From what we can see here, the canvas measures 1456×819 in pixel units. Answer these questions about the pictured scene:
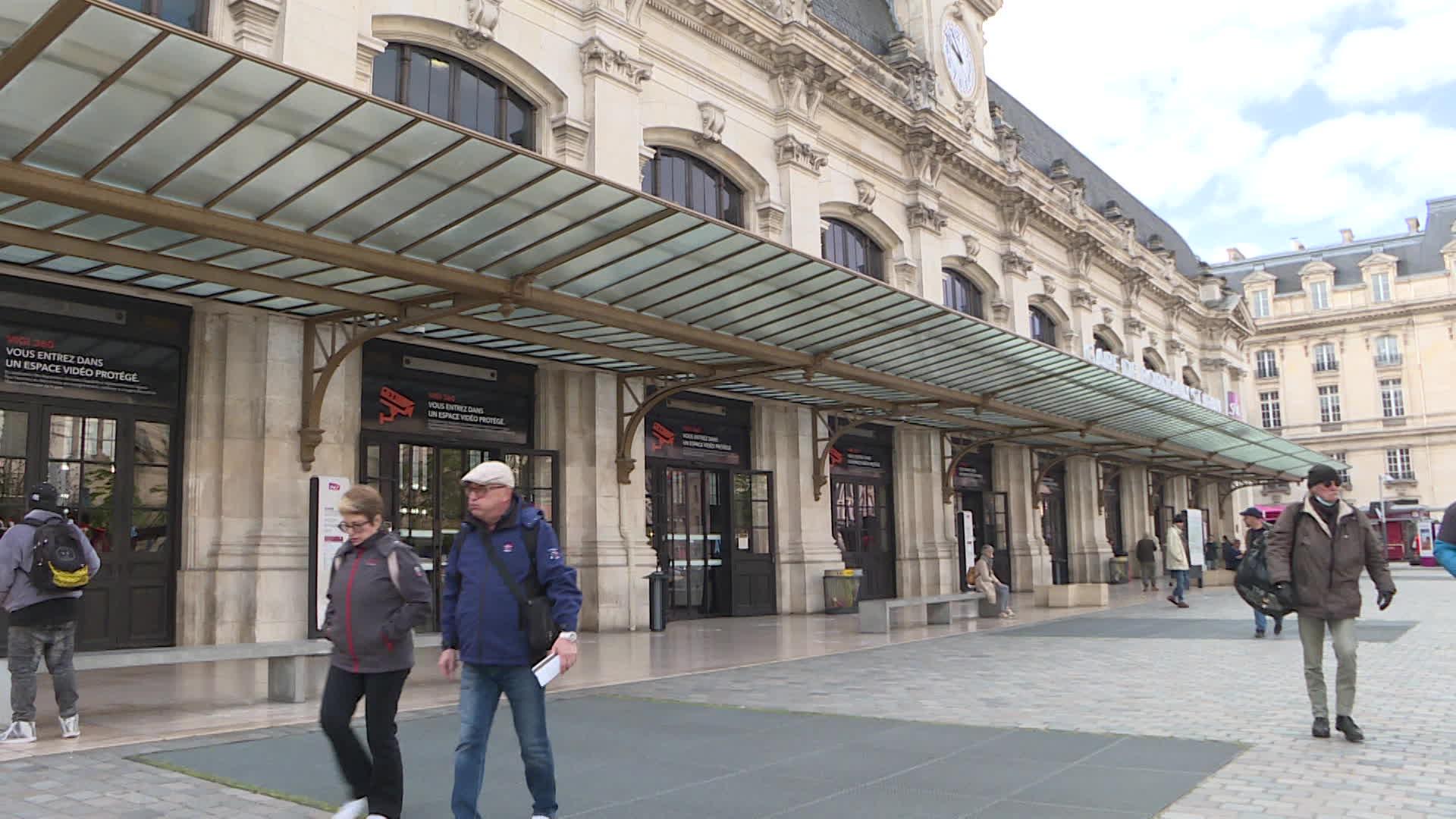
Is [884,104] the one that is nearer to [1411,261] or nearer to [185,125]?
[185,125]

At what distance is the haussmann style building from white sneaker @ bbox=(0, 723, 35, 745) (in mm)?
3522

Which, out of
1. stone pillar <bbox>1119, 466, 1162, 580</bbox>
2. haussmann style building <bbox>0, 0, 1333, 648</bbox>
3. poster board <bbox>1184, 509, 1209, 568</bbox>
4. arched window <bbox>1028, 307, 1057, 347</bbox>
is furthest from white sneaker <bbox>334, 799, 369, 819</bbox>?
stone pillar <bbox>1119, 466, 1162, 580</bbox>

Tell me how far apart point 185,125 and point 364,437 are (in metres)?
6.48

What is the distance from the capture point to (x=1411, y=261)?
72375mm

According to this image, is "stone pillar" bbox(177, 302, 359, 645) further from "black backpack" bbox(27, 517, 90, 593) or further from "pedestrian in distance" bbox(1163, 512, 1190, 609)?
"pedestrian in distance" bbox(1163, 512, 1190, 609)

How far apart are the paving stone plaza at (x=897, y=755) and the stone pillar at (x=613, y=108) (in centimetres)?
841

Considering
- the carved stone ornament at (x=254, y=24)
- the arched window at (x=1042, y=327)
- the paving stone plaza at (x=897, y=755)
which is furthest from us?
the arched window at (x=1042, y=327)

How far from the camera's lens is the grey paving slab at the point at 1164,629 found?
15.0 metres

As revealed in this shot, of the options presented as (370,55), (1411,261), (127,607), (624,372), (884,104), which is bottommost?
(127,607)

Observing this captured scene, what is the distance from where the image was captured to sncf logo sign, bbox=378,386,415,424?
14.6 meters

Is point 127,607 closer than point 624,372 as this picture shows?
Yes

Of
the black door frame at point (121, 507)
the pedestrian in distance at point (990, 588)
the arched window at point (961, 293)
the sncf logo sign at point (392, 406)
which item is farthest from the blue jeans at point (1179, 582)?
the black door frame at point (121, 507)

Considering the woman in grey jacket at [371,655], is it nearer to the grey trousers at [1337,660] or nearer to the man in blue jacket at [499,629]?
the man in blue jacket at [499,629]

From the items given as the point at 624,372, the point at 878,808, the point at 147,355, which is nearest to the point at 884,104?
the point at 624,372
